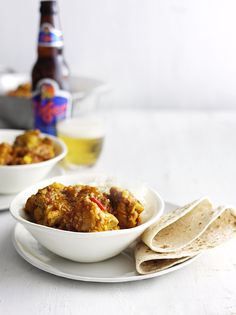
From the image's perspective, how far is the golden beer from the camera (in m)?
1.88

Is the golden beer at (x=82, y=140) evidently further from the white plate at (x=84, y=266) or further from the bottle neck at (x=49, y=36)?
the white plate at (x=84, y=266)

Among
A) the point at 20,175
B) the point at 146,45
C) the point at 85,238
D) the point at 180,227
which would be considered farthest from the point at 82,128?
the point at 146,45

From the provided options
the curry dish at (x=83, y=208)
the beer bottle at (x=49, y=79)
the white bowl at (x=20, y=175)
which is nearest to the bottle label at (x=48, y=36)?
the beer bottle at (x=49, y=79)

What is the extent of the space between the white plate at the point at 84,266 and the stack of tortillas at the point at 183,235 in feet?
0.08

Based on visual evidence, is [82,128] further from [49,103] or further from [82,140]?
[49,103]

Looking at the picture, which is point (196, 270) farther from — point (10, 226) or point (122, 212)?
point (10, 226)

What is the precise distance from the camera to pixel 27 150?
1.66 meters

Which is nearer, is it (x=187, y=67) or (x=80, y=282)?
(x=80, y=282)

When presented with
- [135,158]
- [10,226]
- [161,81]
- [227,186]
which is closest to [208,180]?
[227,186]

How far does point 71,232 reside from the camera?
1104 millimetres

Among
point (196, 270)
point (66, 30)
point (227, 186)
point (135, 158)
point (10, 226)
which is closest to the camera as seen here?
point (196, 270)

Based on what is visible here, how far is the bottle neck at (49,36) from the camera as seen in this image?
1.96m

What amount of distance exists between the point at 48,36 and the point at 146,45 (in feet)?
3.38

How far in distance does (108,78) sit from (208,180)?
126 centimetres
